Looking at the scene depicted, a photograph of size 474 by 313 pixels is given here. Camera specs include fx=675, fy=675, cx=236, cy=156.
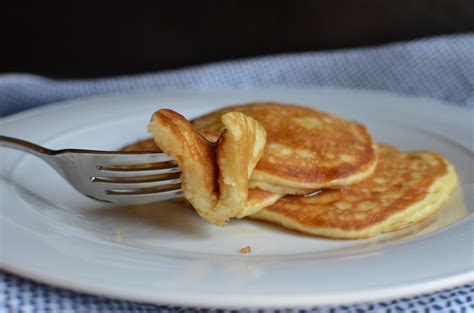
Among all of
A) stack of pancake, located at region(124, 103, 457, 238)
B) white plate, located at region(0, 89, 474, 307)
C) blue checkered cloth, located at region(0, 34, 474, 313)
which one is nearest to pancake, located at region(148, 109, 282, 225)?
stack of pancake, located at region(124, 103, 457, 238)

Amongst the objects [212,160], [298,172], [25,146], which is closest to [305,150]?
[298,172]

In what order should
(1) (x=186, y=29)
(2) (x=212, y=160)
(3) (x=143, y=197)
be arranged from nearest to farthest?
(2) (x=212, y=160) < (3) (x=143, y=197) < (1) (x=186, y=29)

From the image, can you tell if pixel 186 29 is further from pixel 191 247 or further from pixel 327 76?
pixel 191 247

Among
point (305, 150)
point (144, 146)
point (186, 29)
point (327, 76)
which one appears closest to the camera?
point (305, 150)

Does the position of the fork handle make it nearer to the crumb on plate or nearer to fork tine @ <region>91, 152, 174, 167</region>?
fork tine @ <region>91, 152, 174, 167</region>

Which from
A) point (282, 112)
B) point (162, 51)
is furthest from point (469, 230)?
point (162, 51)

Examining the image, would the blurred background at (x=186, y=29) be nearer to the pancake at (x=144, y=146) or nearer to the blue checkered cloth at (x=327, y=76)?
the blue checkered cloth at (x=327, y=76)
